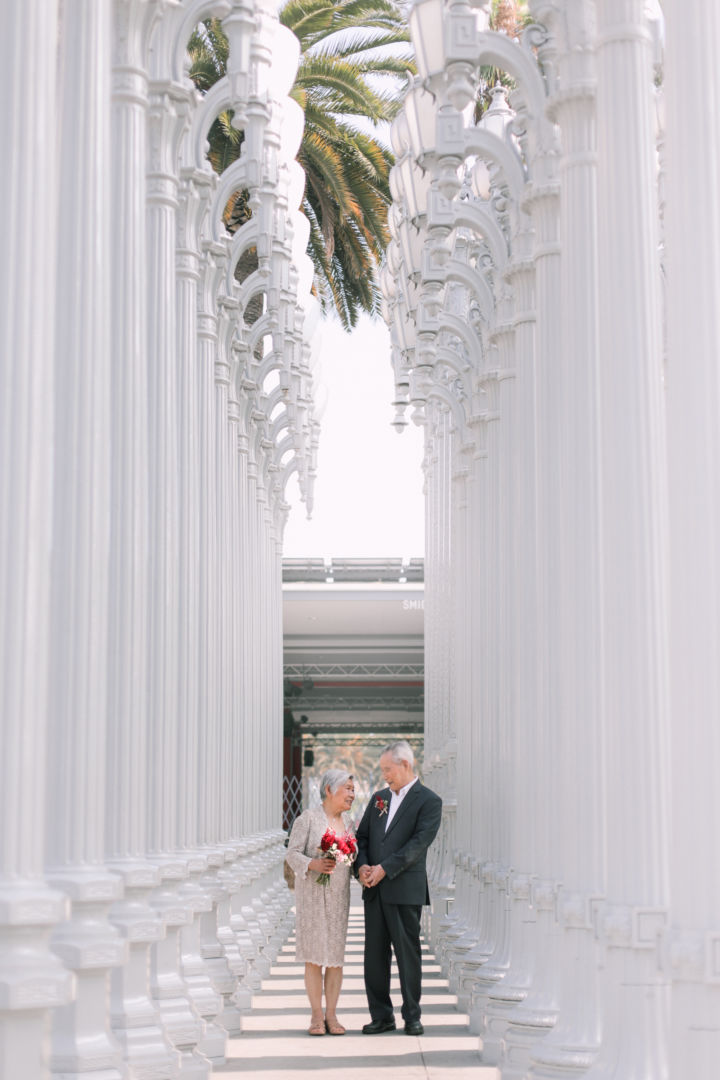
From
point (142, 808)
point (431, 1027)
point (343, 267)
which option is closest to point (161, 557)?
point (142, 808)

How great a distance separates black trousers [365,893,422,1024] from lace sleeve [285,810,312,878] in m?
0.66

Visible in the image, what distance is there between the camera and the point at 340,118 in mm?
24078

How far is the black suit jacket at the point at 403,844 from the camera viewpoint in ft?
39.1

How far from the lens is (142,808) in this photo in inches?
308

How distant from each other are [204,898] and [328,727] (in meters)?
48.6

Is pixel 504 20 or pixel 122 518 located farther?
pixel 504 20

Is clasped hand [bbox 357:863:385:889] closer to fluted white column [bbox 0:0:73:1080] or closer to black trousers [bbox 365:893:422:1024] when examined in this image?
black trousers [bbox 365:893:422:1024]

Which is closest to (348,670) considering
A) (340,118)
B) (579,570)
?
(340,118)

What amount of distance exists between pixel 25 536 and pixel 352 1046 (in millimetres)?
7151

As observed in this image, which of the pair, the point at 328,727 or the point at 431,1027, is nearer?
the point at 431,1027

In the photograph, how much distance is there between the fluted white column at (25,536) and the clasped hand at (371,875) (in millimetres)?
6776

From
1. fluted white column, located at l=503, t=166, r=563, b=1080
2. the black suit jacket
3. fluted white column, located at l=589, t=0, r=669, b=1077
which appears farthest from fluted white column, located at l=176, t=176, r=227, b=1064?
fluted white column, located at l=589, t=0, r=669, b=1077

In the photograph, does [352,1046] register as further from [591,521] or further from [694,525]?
[694,525]

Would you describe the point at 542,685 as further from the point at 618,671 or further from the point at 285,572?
the point at 285,572
